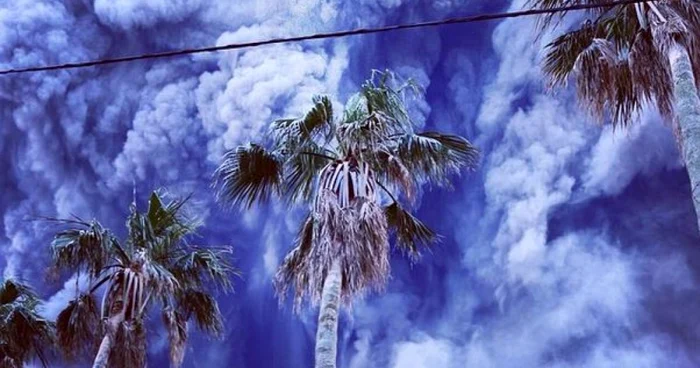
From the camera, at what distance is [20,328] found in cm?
1334

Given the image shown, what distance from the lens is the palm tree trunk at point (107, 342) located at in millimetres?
10695

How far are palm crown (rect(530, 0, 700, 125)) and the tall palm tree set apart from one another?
931 centimetres

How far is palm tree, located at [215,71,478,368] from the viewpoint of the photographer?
9375mm

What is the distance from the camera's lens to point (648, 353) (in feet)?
53.1

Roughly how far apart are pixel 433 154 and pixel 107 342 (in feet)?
16.3

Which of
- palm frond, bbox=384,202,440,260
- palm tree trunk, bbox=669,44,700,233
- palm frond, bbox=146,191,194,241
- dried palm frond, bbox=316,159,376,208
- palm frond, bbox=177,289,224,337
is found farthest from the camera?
palm frond, bbox=146,191,194,241

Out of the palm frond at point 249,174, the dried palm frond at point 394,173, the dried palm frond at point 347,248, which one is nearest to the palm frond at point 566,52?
the dried palm frond at point 394,173

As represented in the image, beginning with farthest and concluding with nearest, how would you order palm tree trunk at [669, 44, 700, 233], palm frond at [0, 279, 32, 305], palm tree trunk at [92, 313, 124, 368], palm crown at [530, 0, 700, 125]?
palm frond at [0, 279, 32, 305] → palm tree trunk at [92, 313, 124, 368] → palm crown at [530, 0, 700, 125] → palm tree trunk at [669, 44, 700, 233]

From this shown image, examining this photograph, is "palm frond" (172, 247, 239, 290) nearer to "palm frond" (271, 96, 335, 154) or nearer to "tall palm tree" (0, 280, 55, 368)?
"palm frond" (271, 96, 335, 154)

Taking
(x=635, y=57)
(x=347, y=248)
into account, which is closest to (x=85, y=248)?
(x=347, y=248)

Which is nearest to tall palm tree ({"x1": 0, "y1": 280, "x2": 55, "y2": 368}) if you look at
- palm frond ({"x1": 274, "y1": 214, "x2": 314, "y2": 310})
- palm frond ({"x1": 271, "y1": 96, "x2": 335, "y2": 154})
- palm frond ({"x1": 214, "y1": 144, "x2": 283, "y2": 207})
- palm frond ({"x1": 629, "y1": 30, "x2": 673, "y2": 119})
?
palm frond ({"x1": 214, "y1": 144, "x2": 283, "y2": 207})

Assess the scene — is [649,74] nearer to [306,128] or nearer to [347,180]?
[347,180]

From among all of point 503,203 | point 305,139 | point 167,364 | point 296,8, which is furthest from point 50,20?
point 305,139

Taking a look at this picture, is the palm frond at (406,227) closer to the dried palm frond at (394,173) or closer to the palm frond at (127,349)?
the dried palm frond at (394,173)
